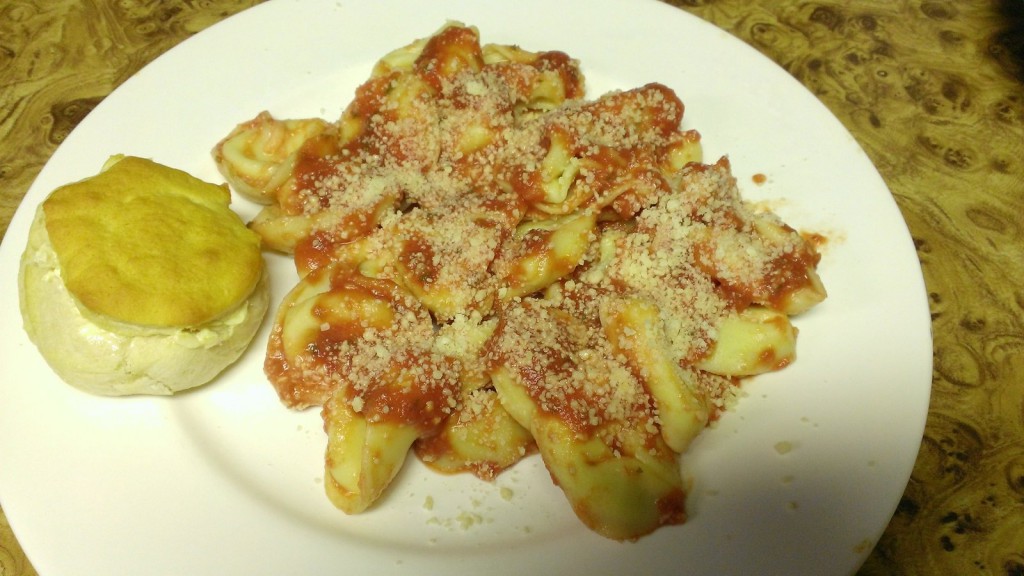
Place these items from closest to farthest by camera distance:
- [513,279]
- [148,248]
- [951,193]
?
[148,248] < [513,279] < [951,193]

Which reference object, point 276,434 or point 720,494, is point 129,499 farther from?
point 720,494

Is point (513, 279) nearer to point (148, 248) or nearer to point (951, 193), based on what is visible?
point (148, 248)

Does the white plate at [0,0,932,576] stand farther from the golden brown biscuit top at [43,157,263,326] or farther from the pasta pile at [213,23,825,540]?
the golden brown biscuit top at [43,157,263,326]

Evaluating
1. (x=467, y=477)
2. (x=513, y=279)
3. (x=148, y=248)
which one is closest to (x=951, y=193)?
(x=513, y=279)

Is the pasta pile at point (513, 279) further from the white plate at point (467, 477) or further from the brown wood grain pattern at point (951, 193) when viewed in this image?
the brown wood grain pattern at point (951, 193)

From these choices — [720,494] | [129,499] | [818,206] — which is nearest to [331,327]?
[129,499]

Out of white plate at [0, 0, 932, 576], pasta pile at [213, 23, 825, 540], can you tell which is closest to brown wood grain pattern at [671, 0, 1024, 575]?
white plate at [0, 0, 932, 576]

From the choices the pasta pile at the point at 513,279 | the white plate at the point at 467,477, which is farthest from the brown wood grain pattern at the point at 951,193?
the pasta pile at the point at 513,279
